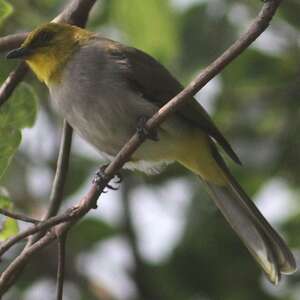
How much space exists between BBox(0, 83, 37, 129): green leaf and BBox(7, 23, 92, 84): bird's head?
1.41 feet

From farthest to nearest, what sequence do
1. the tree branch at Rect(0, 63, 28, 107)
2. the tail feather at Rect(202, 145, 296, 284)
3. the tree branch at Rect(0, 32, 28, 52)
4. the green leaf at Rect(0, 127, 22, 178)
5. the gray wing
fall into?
the gray wing, the tail feather at Rect(202, 145, 296, 284), the tree branch at Rect(0, 32, 28, 52), the tree branch at Rect(0, 63, 28, 107), the green leaf at Rect(0, 127, 22, 178)

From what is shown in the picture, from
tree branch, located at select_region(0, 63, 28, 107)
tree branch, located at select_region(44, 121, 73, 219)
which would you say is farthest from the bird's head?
tree branch, located at select_region(44, 121, 73, 219)

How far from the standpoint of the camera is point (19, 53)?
180 inches

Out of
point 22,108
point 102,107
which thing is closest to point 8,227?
point 22,108

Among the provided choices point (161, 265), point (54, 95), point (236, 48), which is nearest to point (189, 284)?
point (161, 265)

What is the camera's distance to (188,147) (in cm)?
479

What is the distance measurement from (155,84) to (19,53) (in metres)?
0.64

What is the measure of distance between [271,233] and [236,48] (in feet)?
5.31

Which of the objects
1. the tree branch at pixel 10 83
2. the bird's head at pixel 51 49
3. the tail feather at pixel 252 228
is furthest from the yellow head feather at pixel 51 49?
the tail feather at pixel 252 228

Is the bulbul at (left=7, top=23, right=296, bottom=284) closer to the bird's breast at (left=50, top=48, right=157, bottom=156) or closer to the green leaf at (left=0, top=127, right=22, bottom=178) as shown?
the bird's breast at (left=50, top=48, right=157, bottom=156)

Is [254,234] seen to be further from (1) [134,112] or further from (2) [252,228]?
(1) [134,112]

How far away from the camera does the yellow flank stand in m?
4.81

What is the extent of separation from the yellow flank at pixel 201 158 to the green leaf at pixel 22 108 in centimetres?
77

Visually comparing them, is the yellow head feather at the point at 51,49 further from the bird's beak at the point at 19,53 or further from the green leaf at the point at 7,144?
the green leaf at the point at 7,144
